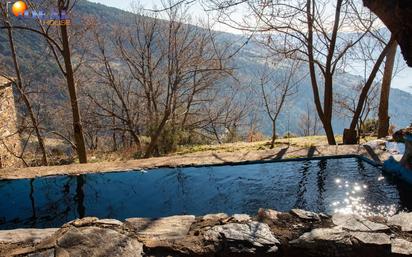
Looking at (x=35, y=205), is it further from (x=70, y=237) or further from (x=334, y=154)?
(x=334, y=154)

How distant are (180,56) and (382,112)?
7325 millimetres

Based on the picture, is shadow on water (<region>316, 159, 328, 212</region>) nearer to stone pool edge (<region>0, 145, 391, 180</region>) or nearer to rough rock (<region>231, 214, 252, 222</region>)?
stone pool edge (<region>0, 145, 391, 180</region>)

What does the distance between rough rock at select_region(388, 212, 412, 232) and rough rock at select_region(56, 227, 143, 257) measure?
6.63 ft

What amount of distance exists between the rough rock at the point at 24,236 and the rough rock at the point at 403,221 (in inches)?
108

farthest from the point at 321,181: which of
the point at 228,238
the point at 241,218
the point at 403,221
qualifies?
the point at 228,238

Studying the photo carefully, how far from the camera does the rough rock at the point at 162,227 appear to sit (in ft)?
9.24

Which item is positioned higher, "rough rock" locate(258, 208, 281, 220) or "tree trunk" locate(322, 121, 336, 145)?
"tree trunk" locate(322, 121, 336, 145)

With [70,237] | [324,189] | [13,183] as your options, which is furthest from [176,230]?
[13,183]

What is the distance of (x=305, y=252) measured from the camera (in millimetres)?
2643

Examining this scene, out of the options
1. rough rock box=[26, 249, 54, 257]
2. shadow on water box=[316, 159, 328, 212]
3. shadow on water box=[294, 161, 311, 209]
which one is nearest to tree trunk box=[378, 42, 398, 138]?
shadow on water box=[316, 159, 328, 212]

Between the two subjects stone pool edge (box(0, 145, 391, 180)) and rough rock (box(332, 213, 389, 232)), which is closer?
rough rock (box(332, 213, 389, 232))

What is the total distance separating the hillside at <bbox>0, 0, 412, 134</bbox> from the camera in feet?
46.1

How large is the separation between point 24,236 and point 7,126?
37.1 feet

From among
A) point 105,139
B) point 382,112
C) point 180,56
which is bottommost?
point 105,139
